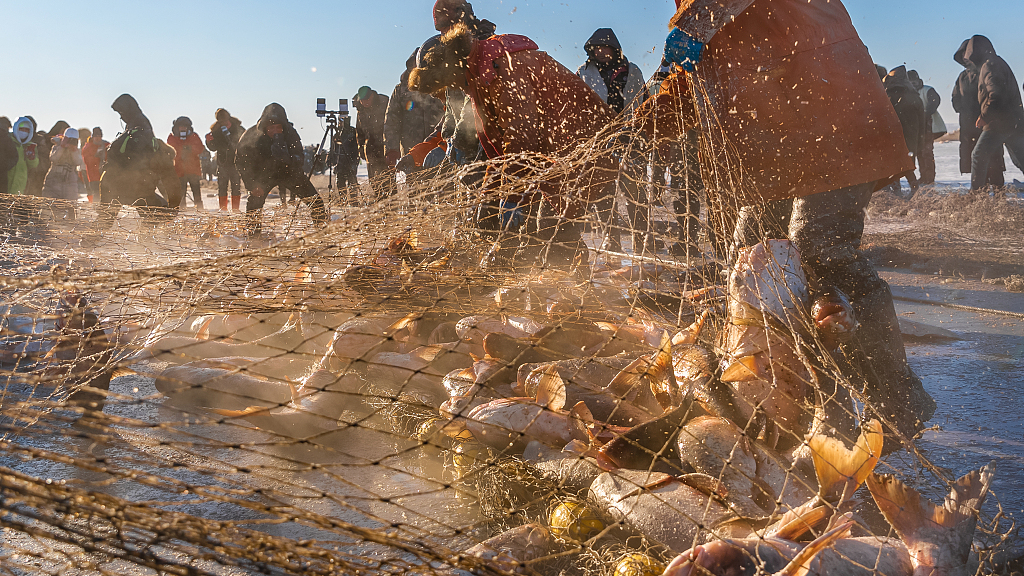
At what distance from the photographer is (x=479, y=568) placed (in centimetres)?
143

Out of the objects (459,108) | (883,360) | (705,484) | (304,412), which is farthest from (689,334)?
(459,108)

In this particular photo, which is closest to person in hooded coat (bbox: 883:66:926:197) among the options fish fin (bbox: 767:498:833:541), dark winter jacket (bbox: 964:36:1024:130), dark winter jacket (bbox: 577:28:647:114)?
dark winter jacket (bbox: 964:36:1024:130)

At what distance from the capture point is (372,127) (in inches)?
358

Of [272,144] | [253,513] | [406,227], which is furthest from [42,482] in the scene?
[272,144]

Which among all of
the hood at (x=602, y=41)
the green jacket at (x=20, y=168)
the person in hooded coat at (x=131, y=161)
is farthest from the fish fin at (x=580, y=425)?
the green jacket at (x=20, y=168)

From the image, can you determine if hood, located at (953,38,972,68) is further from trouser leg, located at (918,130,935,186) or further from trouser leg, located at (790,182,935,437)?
trouser leg, located at (790,182,935,437)

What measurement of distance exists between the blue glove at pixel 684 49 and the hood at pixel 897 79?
8221 millimetres

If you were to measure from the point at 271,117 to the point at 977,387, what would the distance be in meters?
7.76

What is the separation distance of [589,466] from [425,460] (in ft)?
2.54

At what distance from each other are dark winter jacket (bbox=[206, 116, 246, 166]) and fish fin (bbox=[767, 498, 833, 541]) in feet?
33.6

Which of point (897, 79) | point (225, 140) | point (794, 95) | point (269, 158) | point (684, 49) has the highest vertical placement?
point (897, 79)

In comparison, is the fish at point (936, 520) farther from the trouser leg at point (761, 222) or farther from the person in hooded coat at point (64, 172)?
the person in hooded coat at point (64, 172)

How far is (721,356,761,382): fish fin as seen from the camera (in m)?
2.13

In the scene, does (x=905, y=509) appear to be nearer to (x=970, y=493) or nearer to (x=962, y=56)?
(x=970, y=493)
